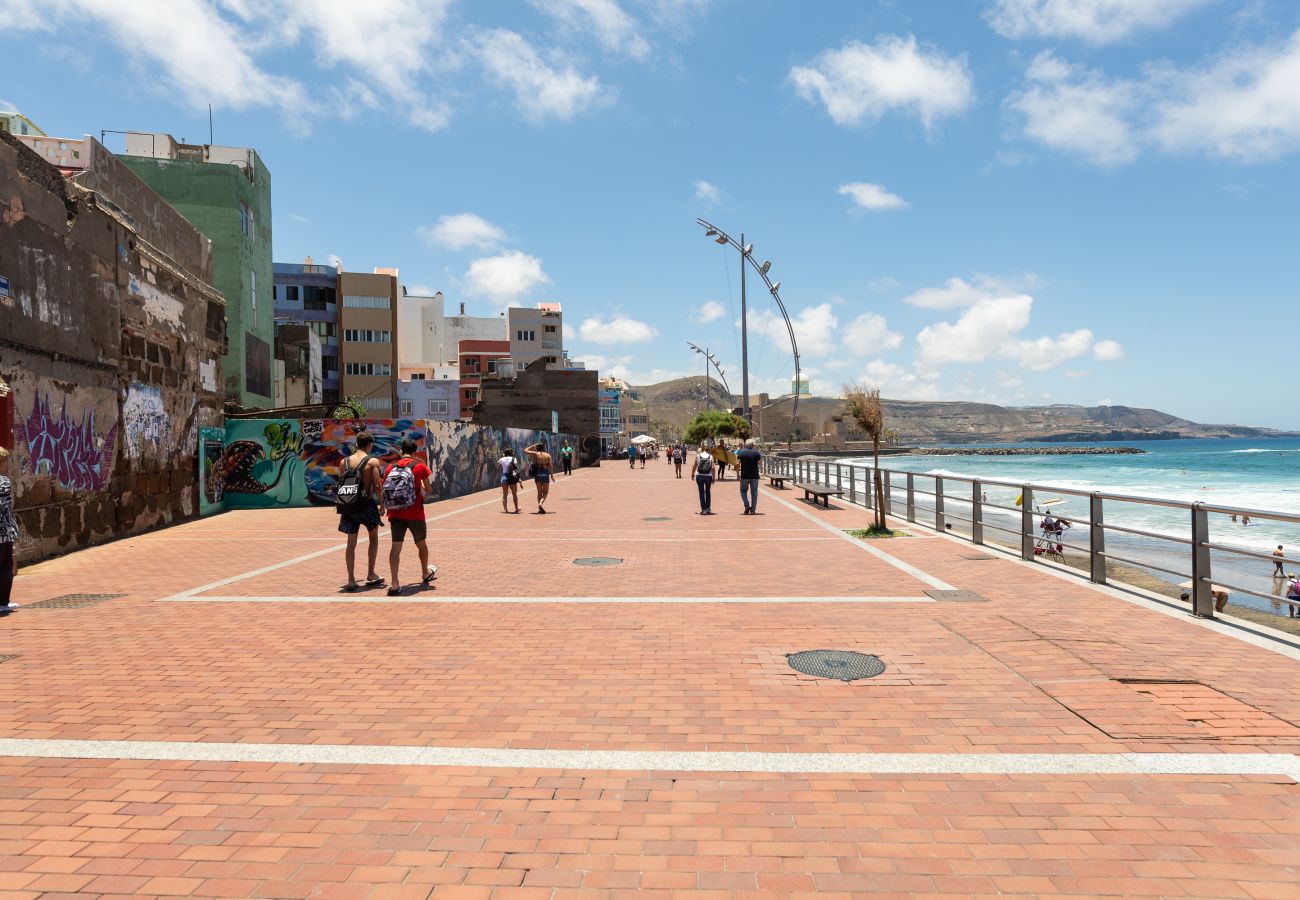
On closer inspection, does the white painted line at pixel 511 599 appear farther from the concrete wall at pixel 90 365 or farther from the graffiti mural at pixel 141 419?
the graffiti mural at pixel 141 419

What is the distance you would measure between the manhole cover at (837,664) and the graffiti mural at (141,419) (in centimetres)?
1256

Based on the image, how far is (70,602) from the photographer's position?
7.62 metres

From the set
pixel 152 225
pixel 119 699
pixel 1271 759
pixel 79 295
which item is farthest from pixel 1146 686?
pixel 152 225

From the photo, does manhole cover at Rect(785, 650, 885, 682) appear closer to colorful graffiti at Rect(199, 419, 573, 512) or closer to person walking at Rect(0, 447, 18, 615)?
person walking at Rect(0, 447, 18, 615)

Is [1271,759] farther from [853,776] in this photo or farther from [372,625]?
[372,625]

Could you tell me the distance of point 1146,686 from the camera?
473 centimetres

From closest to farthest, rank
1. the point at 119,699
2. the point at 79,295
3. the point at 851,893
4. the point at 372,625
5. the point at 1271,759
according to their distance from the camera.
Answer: the point at 851,893, the point at 1271,759, the point at 119,699, the point at 372,625, the point at 79,295

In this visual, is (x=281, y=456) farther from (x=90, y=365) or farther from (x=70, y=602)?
(x=70, y=602)

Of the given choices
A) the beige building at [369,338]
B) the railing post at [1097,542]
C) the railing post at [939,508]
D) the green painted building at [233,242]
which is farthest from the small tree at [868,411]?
the beige building at [369,338]

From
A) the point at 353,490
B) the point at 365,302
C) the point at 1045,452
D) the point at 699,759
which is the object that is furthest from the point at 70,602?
the point at 1045,452

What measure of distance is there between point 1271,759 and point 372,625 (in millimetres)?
6101

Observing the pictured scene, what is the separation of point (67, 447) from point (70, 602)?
4645 millimetres

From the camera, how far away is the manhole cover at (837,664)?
16.7ft

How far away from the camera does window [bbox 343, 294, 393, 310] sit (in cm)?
7050
